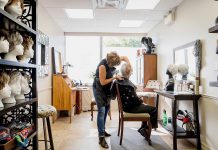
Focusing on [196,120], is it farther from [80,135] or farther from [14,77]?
[14,77]

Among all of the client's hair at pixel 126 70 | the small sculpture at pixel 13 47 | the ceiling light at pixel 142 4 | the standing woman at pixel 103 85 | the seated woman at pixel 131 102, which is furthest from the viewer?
the ceiling light at pixel 142 4

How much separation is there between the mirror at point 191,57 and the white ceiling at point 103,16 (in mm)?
826

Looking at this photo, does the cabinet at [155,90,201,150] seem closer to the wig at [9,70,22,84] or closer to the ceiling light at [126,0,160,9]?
the ceiling light at [126,0,160,9]

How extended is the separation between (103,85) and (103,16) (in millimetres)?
1956

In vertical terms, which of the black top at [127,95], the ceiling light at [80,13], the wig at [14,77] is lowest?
the black top at [127,95]

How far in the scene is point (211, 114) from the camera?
2633mm

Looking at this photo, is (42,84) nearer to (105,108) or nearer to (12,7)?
(105,108)

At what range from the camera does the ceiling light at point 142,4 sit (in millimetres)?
3533

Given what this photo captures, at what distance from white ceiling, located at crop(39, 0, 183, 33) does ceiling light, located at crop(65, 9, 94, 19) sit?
10 cm

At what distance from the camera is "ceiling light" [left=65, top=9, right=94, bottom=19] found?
406 cm

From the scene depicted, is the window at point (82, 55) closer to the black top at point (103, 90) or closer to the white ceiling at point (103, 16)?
the white ceiling at point (103, 16)

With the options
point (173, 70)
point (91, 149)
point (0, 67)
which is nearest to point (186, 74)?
point (173, 70)

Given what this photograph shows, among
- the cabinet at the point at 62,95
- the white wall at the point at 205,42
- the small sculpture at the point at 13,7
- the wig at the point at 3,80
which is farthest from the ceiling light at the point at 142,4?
the wig at the point at 3,80

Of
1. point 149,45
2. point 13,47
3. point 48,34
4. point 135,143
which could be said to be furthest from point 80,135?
point 149,45
